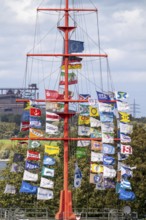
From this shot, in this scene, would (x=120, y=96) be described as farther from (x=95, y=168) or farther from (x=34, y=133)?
(x=34, y=133)

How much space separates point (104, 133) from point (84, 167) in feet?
75.5

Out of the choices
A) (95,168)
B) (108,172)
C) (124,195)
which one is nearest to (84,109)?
(95,168)

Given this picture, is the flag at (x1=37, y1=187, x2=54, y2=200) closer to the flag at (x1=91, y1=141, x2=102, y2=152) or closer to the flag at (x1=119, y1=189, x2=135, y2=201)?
the flag at (x1=91, y1=141, x2=102, y2=152)

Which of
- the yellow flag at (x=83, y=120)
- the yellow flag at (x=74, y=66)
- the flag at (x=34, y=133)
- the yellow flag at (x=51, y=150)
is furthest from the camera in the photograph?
the yellow flag at (x=83, y=120)

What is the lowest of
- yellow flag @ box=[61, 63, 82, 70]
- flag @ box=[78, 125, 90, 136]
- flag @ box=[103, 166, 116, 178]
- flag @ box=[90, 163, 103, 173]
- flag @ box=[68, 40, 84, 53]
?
flag @ box=[103, 166, 116, 178]

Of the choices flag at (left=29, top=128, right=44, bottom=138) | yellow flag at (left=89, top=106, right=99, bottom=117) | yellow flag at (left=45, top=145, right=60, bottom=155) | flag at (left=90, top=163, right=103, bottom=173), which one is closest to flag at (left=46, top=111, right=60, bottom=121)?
flag at (left=29, top=128, right=44, bottom=138)

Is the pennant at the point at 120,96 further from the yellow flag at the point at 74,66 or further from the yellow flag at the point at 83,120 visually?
the yellow flag at the point at 83,120

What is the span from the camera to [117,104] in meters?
52.2

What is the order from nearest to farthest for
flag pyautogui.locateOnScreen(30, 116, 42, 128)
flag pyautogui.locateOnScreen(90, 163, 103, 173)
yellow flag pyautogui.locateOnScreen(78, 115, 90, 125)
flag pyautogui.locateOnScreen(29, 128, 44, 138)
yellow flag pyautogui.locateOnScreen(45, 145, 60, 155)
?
yellow flag pyautogui.locateOnScreen(45, 145, 60, 155)
flag pyautogui.locateOnScreen(30, 116, 42, 128)
flag pyautogui.locateOnScreen(29, 128, 44, 138)
flag pyautogui.locateOnScreen(90, 163, 103, 173)
yellow flag pyautogui.locateOnScreen(78, 115, 90, 125)

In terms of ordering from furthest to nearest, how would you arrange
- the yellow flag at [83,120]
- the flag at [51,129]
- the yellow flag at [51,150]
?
the yellow flag at [83,120] → the yellow flag at [51,150] → the flag at [51,129]

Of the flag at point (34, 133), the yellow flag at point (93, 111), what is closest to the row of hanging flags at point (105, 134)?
the yellow flag at point (93, 111)

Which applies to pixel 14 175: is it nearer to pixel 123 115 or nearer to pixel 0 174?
pixel 0 174

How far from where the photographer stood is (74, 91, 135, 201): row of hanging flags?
171 ft

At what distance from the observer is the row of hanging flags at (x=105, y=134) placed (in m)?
52.0
